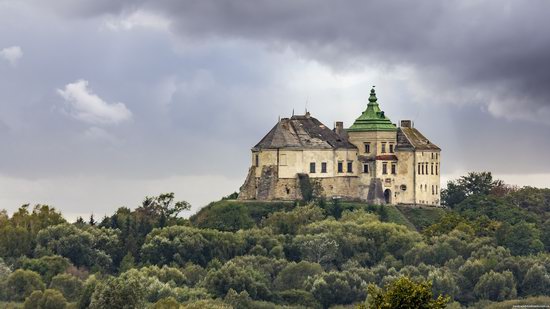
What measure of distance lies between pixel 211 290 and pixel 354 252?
1885cm

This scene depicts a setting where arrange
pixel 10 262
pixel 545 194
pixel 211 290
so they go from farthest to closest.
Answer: pixel 545 194 → pixel 10 262 → pixel 211 290

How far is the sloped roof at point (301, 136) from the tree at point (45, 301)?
28683mm

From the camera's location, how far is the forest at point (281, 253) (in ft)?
460

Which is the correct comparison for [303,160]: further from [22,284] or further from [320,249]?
[22,284]

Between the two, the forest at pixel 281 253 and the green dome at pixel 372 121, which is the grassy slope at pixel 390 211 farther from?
the green dome at pixel 372 121

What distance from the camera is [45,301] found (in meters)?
132

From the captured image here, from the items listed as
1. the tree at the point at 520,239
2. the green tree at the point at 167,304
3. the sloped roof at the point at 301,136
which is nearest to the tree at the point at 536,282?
the tree at the point at 520,239

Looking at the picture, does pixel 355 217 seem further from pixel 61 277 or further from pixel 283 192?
pixel 61 277

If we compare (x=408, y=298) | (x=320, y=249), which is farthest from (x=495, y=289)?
(x=408, y=298)

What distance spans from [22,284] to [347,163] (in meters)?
31.4

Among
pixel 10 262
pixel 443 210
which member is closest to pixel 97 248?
pixel 10 262

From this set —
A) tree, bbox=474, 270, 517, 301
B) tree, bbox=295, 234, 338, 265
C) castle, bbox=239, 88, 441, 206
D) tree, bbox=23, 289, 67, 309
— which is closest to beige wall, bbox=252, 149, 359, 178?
castle, bbox=239, 88, 441, 206

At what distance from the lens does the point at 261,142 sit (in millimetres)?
157250

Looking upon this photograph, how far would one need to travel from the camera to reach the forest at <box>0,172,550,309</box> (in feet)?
460
